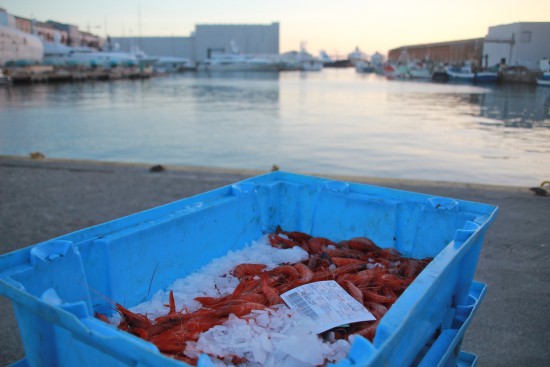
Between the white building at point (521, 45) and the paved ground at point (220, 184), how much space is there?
249 feet

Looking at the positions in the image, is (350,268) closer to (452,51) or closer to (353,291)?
(353,291)

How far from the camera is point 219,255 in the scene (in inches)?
129

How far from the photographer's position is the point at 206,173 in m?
7.25

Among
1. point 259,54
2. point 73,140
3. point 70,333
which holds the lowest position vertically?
point 73,140

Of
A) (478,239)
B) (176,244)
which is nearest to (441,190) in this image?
(478,239)

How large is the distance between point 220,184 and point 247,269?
12.0ft

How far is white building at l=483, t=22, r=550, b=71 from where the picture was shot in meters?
71.8

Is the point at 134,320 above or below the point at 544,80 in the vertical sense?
below

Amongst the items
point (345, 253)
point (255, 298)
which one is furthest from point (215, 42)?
point (255, 298)

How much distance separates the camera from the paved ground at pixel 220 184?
3.02 meters

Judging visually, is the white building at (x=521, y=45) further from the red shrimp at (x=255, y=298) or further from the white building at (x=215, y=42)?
the red shrimp at (x=255, y=298)

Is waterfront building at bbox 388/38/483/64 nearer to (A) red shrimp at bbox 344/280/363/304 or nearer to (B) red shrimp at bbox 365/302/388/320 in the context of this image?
(A) red shrimp at bbox 344/280/363/304

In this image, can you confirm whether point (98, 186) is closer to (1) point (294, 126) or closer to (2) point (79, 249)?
(2) point (79, 249)

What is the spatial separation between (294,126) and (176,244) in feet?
49.4
